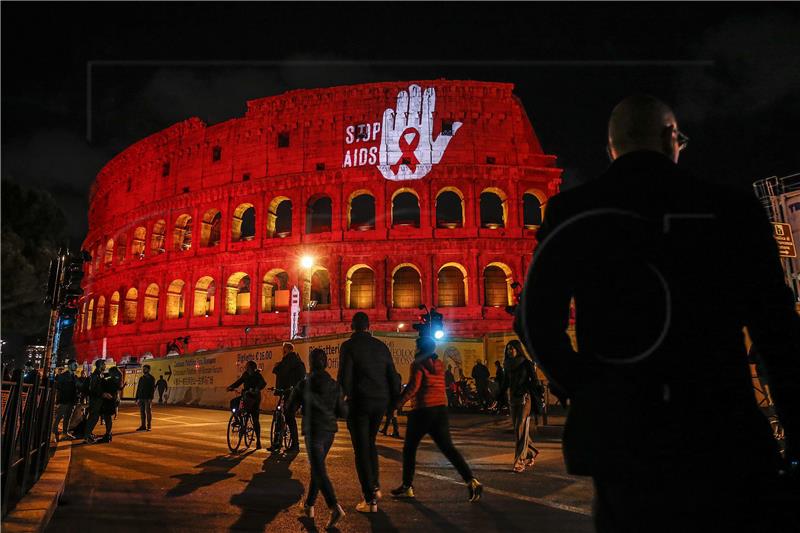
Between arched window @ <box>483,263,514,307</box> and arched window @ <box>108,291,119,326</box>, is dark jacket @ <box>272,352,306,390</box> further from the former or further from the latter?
arched window @ <box>108,291,119,326</box>

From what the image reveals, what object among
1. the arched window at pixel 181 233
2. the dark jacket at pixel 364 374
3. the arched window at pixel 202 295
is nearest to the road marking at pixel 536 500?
the dark jacket at pixel 364 374

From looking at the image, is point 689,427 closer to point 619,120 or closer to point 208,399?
point 619,120

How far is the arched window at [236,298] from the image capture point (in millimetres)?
35281

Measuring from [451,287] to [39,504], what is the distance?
28875 millimetres

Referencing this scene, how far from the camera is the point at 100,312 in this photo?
4419 centimetres

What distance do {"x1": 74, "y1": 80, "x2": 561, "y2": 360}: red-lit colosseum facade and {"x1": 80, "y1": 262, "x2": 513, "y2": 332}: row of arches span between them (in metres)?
0.09

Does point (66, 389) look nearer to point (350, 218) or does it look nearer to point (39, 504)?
point (39, 504)

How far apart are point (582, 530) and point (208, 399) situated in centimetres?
2024

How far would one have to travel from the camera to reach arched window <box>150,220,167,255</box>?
40416 millimetres

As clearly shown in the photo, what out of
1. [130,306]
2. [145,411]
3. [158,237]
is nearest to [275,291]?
[158,237]

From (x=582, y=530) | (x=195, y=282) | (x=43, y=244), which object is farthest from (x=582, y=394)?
(x=195, y=282)

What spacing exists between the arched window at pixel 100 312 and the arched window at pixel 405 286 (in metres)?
24.2

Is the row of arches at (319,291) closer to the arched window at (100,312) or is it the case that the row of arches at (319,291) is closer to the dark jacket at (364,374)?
the arched window at (100,312)

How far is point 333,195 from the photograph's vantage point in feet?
113
